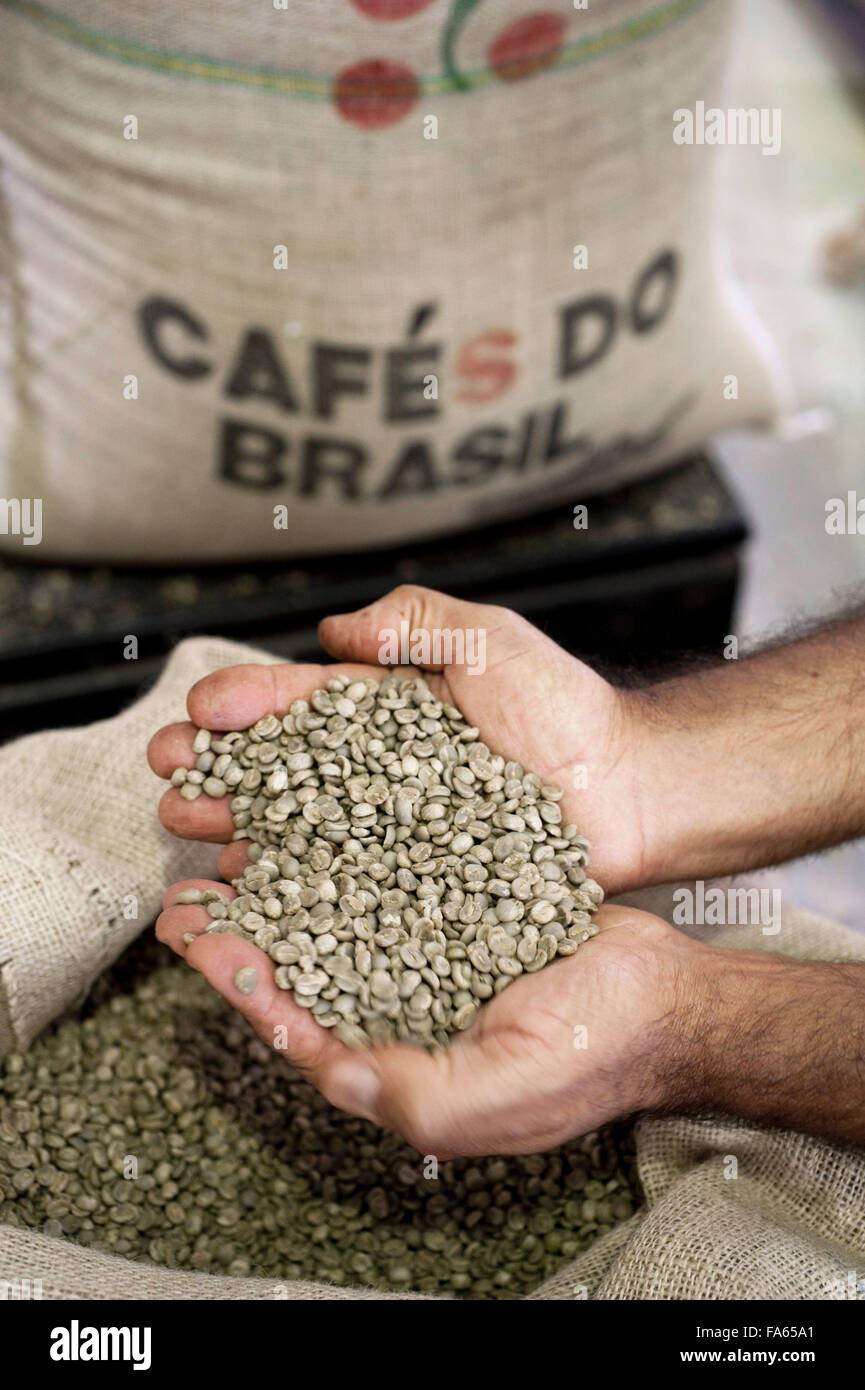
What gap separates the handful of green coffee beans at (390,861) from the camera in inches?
44.2

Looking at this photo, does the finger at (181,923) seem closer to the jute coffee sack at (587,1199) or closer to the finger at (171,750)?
the finger at (171,750)

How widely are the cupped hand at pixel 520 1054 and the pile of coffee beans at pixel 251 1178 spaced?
0.74 feet

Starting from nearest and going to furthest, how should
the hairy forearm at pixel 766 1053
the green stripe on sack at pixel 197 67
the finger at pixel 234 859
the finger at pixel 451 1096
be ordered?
the finger at pixel 451 1096 → the hairy forearm at pixel 766 1053 → the finger at pixel 234 859 → the green stripe on sack at pixel 197 67

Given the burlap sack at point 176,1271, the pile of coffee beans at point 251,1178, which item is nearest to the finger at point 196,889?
the burlap sack at point 176,1271

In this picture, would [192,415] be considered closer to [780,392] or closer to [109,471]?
[109,471]

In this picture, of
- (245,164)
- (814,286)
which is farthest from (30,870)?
(814,286)

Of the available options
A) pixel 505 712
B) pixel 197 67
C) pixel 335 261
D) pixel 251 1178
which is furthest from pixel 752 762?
pixel 197 67

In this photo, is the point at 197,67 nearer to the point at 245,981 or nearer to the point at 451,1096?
the point at 245,981

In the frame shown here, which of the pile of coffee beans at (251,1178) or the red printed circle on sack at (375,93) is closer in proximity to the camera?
the pile of coffee beans at (251,1178)

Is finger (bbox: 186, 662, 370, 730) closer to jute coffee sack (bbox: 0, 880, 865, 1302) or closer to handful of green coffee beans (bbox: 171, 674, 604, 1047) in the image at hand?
handful of green coffee beans (bbox: 171, 674, 604, 1047)

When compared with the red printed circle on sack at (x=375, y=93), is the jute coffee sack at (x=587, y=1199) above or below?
below

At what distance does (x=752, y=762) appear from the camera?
1.38 meters

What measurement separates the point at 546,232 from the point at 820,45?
2.13m

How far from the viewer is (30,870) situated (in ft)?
4.16
